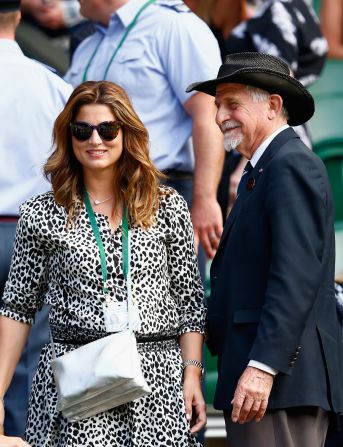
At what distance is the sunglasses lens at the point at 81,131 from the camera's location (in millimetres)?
4527

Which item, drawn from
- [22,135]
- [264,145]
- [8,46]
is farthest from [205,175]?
[264,145]

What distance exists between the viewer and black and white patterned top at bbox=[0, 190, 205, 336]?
439cm

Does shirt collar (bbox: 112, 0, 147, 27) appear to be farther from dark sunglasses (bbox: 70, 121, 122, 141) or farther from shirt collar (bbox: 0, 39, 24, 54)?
dark sunglasses (bbox: 70, 121, 122, 141)

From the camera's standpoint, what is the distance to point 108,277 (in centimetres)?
439

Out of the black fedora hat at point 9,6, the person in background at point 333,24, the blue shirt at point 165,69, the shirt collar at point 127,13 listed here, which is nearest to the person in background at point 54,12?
the person in background at point 333,24

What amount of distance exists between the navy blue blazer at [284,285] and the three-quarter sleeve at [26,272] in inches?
24.8

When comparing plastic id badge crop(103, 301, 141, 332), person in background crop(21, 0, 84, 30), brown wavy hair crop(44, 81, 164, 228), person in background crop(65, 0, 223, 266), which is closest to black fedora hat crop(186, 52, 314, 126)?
brown wavy hair crop(44, 81, 164, 228)

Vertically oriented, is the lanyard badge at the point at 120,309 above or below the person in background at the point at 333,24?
above

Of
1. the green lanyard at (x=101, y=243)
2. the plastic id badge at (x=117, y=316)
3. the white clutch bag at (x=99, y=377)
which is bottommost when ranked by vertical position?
the white clutch bag at (x=99, y=377)

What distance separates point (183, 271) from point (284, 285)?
0.59m

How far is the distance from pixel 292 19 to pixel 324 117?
777 millimetres

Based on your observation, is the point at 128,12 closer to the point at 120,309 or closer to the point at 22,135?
the point at 22,135

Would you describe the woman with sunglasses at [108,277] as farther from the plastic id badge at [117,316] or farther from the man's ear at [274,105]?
the man's ear at [274,105]

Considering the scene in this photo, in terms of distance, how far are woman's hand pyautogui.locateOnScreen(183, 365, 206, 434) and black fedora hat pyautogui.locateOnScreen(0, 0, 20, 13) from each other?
1.81m
